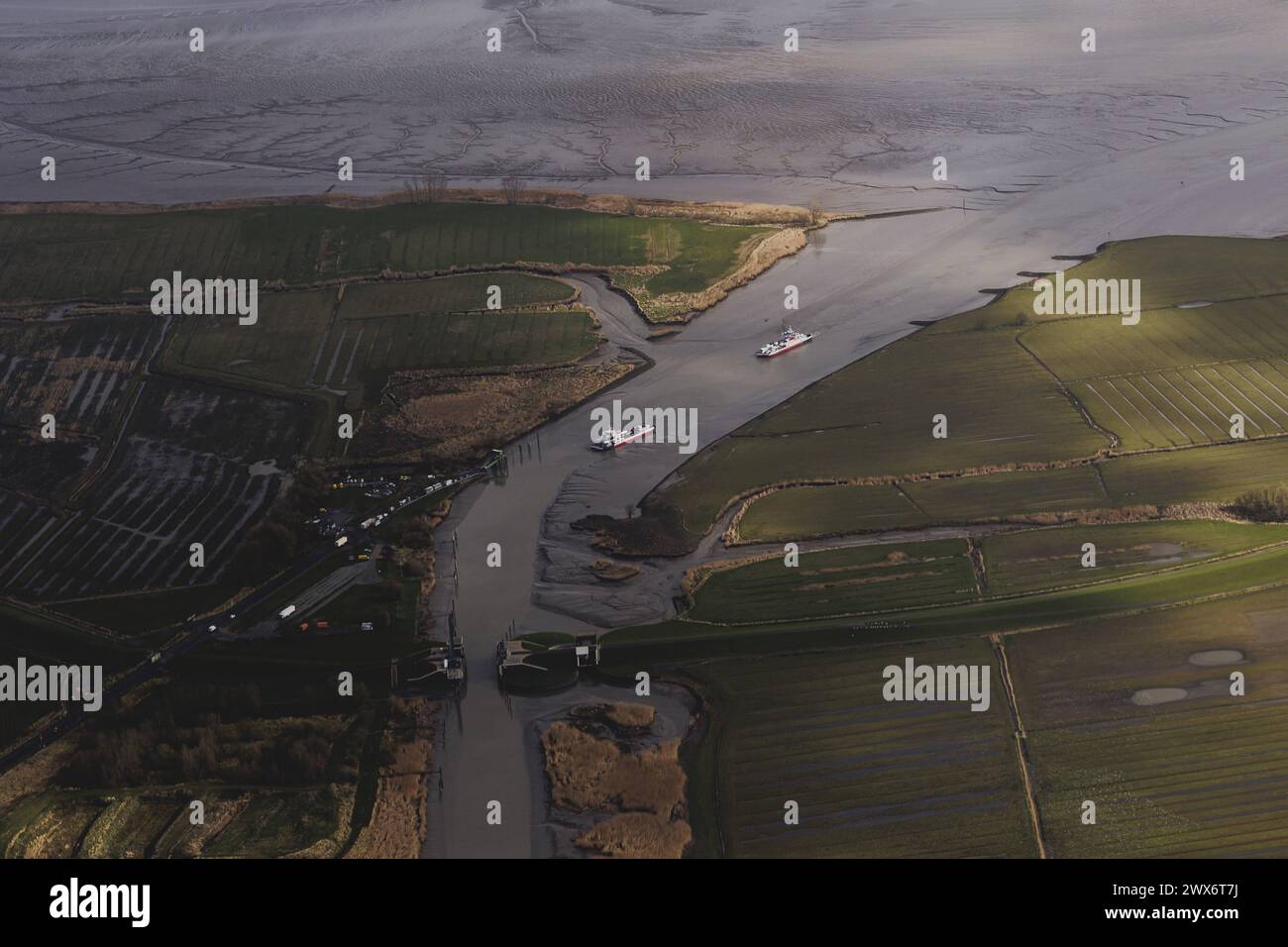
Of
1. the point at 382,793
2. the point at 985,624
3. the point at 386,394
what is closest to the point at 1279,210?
the point at 985,624

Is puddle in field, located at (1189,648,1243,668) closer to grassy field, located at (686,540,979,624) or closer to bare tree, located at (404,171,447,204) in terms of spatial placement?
grassy field, located at (686,540,979,624)

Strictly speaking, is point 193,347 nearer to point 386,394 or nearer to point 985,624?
point 386,394

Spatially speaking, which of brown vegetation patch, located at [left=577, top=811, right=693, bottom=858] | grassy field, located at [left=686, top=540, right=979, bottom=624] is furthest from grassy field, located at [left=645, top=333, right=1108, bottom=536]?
brown vegetation patch, located at [left=577, top=811, right=693, bottom=858]

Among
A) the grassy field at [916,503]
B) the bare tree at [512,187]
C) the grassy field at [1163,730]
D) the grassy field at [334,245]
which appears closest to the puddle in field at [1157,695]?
the grassy field at [1163,730]

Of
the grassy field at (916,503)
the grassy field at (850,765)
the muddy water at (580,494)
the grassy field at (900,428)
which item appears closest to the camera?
the grassy field at (850,765)

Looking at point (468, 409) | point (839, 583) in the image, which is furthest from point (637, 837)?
point (468, 409)

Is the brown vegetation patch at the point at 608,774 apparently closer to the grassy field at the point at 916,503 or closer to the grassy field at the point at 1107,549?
the grassy field at the point at 916,503

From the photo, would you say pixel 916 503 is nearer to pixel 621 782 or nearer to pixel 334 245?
pixel 621 782

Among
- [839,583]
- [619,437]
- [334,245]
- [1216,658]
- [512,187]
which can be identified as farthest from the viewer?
[512,187]
